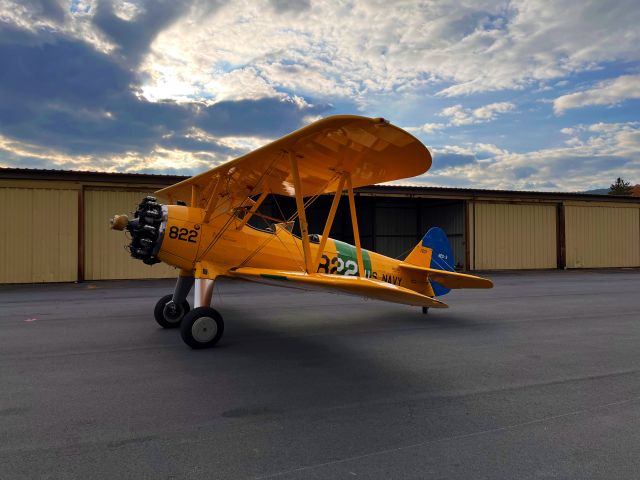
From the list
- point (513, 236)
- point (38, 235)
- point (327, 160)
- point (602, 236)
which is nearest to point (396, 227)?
point (513, 236)

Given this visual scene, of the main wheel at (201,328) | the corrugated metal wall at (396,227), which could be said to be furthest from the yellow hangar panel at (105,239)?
the corrugated metal wall at (396,227)

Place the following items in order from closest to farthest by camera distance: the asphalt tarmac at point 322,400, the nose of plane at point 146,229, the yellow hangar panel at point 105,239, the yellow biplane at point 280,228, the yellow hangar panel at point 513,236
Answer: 1. the asphalt tarmac at point 322,400
2. the yellow biplane at point 280,228
3. the nose of plane at point 146,229
4. the yellow hangar panel at point 105,239
5. the yellow hangar panel at point 513,236

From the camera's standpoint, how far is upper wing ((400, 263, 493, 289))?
7175mm

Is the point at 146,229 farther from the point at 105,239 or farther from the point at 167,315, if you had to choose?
the point at 105,239

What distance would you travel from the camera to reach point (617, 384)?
15.1 ft

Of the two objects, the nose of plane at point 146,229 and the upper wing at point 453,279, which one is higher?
the nose of plane at point 146,229

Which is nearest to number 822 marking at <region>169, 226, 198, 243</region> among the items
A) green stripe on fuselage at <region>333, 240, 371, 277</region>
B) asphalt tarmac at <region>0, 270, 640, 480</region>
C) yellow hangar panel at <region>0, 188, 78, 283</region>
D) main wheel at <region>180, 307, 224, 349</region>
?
main wheel at <region>180, 307, 224, 349</region>

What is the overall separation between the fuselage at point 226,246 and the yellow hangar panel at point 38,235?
1265 centimetres

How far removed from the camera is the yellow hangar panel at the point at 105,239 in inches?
687

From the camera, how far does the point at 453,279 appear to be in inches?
313

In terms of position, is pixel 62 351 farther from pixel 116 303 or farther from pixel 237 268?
pixel 116 303

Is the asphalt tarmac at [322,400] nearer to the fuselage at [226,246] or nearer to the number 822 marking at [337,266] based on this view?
the number 822 marking at [337,266]

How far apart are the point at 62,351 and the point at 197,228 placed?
238 cm

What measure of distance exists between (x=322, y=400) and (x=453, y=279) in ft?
15.1
